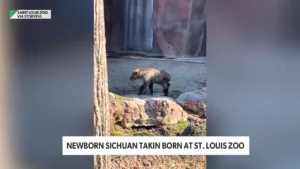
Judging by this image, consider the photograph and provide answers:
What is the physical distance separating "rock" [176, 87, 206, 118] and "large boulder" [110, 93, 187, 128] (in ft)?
0.08

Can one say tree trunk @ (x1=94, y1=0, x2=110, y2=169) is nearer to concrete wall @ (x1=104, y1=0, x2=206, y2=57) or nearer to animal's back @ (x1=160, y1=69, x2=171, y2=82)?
concrete wall @ (x1=104, y1=0, x2=206, y2=57)

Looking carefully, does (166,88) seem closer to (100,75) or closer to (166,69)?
(166,69)

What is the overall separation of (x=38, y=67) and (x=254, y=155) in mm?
909

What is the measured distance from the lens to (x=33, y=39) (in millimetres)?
1395

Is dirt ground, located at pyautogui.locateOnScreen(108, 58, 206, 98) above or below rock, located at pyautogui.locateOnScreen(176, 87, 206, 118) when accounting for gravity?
above

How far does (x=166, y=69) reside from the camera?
1406 millimetres

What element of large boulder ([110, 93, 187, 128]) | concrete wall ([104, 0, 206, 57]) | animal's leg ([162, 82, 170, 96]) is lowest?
large boulder ([110, 93, 187, 128])

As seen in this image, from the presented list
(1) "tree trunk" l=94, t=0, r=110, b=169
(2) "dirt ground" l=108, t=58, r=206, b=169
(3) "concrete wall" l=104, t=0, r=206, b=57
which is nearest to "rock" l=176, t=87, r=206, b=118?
(2) "dirt ground" l=108, t=58, r=206, b=169

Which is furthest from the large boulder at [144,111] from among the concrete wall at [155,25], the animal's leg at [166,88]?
the concrete wall at [155,25]

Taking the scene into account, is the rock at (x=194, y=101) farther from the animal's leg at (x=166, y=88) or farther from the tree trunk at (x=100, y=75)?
the tree trunk at (x=100, y=75)

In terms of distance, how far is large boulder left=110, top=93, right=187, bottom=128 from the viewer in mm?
1413

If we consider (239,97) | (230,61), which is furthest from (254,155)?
(230,61)

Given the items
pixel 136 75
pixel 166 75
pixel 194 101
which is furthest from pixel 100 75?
pixel 194 101

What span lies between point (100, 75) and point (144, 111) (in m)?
0.22
